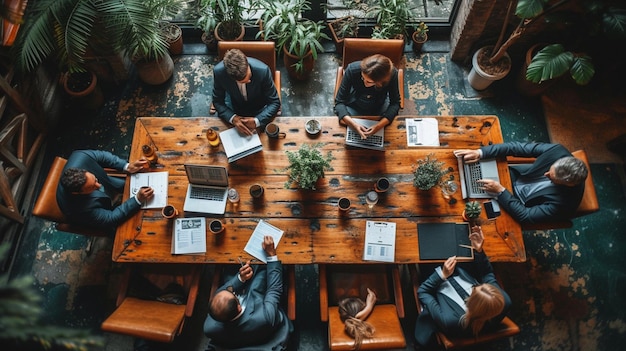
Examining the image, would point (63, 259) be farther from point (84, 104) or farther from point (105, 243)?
point (84, 104)

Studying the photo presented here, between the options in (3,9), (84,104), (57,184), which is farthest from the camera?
(84,104)

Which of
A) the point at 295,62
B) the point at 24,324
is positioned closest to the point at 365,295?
the point at 24,324

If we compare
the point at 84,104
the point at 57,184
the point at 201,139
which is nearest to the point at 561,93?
the point at 201,139

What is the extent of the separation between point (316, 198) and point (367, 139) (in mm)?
607

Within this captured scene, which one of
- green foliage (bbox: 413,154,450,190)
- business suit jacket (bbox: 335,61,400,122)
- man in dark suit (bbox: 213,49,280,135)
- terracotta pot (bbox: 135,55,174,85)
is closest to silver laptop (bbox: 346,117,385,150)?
business suit jacket (bbox: 335,61,400,122)

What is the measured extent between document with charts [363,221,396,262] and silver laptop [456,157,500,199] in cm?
61

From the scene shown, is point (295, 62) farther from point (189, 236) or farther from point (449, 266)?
point (449, 266)

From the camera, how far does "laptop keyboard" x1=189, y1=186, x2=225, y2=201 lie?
2771 millimetres

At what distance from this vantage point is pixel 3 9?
89.7 inches

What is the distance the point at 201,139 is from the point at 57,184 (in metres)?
1.02

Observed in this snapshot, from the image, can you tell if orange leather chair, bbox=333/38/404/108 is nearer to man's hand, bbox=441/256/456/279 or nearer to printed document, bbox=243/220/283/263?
man's hand, bbox=441/256/456/279

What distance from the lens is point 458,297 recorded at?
8.61 feet

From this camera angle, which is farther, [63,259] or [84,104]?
[84,104]

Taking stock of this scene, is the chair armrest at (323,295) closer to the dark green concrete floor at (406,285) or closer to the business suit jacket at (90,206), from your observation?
the dark green concrete floor at (406,285)
